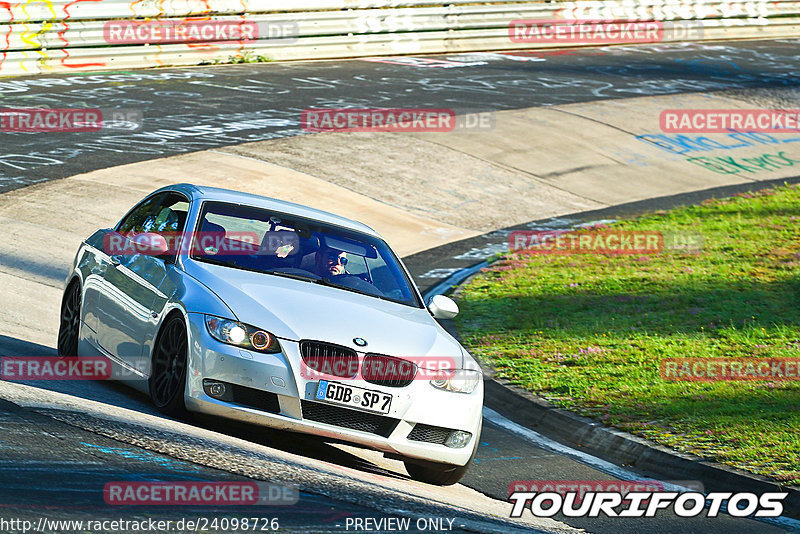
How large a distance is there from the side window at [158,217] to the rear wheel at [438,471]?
2356 mm

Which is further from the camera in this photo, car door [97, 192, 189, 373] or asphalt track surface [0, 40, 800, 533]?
car door [97, 192, 189, 373]

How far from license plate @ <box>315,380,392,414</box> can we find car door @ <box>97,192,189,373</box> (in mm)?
1350

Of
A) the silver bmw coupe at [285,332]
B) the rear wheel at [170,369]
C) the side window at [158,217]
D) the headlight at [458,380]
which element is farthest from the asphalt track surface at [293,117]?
the side window at [158,217]

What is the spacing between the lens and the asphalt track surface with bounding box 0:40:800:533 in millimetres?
6012

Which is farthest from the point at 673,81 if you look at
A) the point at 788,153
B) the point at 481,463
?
the point at 481,463

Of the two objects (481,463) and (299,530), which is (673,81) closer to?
(481,463)

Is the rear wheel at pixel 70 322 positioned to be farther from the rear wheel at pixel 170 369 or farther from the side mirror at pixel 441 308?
the side mirror at pixel 441 308

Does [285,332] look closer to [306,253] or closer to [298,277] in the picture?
[298,277]

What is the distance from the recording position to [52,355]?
925 centimetres

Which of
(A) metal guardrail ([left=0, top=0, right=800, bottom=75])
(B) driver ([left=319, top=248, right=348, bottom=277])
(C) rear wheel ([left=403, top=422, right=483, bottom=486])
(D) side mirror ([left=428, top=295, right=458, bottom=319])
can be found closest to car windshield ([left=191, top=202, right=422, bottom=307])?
(B) driver ([left=319, top=248, right=348, bottom=277])

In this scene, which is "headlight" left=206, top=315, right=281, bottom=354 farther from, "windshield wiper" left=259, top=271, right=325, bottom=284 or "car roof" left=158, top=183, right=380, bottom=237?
"car roof" left=158, top=183, right=380, bottom=237

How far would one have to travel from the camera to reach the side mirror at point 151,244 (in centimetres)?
788

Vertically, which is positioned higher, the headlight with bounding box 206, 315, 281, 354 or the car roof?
the car roof

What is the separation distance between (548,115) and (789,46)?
14.8 metres
